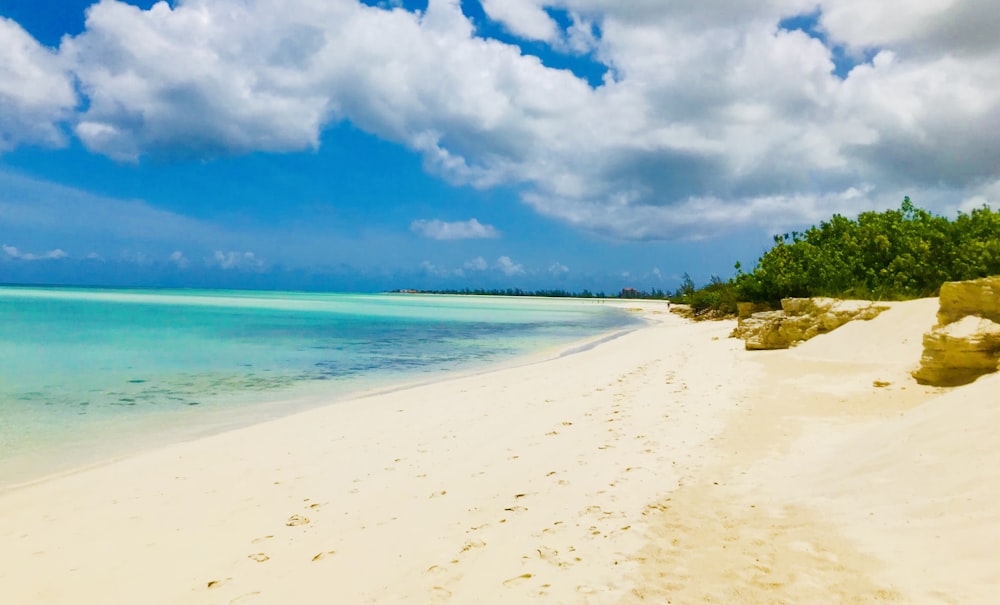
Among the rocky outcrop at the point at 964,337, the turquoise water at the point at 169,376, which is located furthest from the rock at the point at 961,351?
the turquoise water at the point at 169,376

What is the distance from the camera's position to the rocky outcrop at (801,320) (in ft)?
44.2

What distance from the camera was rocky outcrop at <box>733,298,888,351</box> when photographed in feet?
44.2

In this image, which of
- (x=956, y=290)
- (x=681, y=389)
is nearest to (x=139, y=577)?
(x=681, y=389)

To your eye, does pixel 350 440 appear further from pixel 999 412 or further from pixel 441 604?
pixel 999 412

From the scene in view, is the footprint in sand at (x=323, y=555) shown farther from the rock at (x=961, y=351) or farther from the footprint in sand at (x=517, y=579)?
the rock at (x=961, y=351)

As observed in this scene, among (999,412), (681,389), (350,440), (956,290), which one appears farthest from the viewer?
(681,389)

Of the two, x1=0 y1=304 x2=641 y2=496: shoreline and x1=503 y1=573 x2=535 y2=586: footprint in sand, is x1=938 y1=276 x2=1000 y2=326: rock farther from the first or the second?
x1=0 y1=304 x2=641 y2=496: shoreline

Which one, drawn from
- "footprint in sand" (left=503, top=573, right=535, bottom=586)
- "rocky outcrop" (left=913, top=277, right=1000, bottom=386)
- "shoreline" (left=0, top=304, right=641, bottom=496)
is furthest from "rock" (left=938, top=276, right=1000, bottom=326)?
"shoreline" (left=0, top=304, right=641, bottom=496)

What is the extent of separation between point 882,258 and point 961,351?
12.1 meters

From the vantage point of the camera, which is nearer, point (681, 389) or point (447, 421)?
point (447, 421)

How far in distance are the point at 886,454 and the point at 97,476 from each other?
8.81 metres

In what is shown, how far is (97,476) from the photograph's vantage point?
21.4 ft

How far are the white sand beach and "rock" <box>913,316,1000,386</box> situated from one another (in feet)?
1.28

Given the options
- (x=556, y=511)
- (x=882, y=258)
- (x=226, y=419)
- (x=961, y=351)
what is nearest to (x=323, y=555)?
(x=556, y=511)
